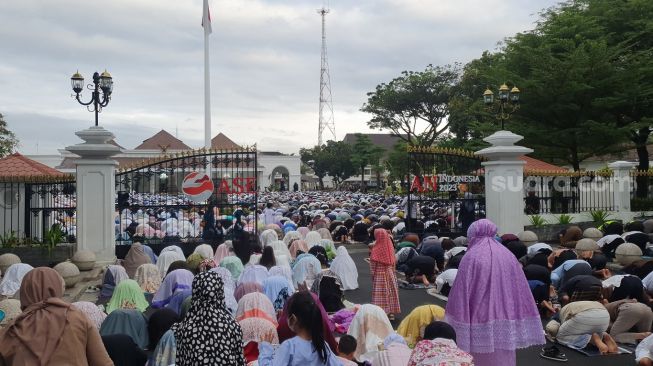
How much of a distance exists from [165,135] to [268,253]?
5339cm

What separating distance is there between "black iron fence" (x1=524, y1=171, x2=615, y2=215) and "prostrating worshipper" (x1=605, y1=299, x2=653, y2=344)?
8.23m

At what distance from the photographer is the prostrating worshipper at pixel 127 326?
6.18 m

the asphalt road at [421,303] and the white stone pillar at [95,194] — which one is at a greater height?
the white stone pillar at [95,194]

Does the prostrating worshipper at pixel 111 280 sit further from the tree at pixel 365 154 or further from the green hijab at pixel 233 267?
the tree at pixel 365 154

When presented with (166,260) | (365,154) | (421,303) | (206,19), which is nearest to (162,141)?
(365,154)

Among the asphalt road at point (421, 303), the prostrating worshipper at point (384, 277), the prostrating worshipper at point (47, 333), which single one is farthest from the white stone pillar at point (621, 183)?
the prostrating worshipper at point (47, 333)

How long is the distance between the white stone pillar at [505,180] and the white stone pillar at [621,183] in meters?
4.68

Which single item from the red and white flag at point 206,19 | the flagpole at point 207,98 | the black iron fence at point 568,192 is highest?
the red and white flag at point 206,19

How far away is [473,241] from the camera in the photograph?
17.3ft

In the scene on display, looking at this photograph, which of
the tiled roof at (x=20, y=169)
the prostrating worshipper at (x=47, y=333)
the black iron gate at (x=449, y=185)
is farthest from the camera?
the black iron gate at (x=449, y=185)

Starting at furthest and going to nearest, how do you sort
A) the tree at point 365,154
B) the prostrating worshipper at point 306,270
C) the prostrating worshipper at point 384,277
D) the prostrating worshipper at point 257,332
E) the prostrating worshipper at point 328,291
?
the tree at point 365,154 → the prostrating worshipper at point 306,270 → the prostrating worshipper at point 384,277 → the prostrating worshipper at point 328,291 → the prostrating worshipper at point 257,332

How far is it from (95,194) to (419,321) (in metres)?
8.44

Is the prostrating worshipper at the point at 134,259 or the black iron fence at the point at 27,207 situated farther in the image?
the black iron fence at the point at 27,207

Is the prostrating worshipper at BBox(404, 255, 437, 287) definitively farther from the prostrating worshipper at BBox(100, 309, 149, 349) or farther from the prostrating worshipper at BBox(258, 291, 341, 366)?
the prostrating worshipper at BBox(258, 291, 341, 366)
